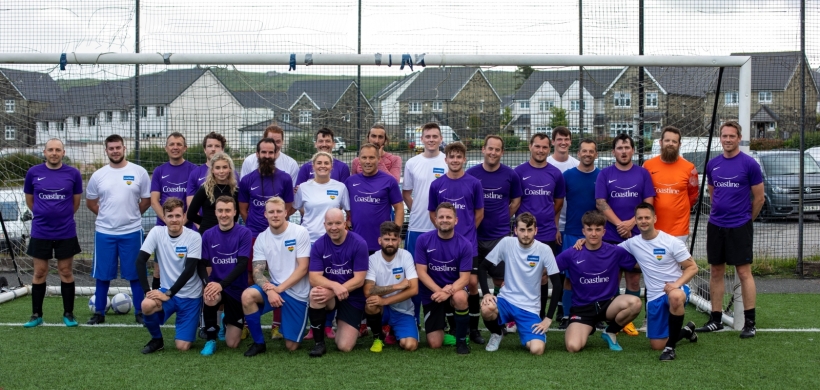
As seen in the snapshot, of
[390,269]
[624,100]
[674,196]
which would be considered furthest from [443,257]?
[624,100]

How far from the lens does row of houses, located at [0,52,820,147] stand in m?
7.16

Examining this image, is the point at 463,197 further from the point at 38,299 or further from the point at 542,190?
the point at 38,299

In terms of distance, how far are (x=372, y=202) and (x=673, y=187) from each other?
2.46m

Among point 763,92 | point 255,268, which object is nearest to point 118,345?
point 255,268

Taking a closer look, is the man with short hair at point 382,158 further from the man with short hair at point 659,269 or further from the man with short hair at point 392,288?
the man with short hair at point 659,269

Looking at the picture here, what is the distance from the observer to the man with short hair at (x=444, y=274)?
17.4ft

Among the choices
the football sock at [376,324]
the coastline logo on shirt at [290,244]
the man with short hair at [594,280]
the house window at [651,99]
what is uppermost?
the house window at [651,99]

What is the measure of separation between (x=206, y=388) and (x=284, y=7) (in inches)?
187

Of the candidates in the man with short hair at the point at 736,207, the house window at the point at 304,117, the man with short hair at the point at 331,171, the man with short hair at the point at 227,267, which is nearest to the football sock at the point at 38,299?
the man with short hair at the point at 227,267

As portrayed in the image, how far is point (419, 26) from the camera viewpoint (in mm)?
7734

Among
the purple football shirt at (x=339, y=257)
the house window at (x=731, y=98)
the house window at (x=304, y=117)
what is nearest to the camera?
the purple football shirt at (x=339, y=257)

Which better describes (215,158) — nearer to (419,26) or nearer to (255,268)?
(255,268)

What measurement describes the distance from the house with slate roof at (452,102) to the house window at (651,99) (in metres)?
1.49

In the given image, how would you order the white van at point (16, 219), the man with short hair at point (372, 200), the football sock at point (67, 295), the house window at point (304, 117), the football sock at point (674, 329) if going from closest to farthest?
the football sock at point (674, 329), the man with short hair at point (372, 200), the football sock at point (67, 295), the house window at point (304, 117), the white van at point (16, 219)
